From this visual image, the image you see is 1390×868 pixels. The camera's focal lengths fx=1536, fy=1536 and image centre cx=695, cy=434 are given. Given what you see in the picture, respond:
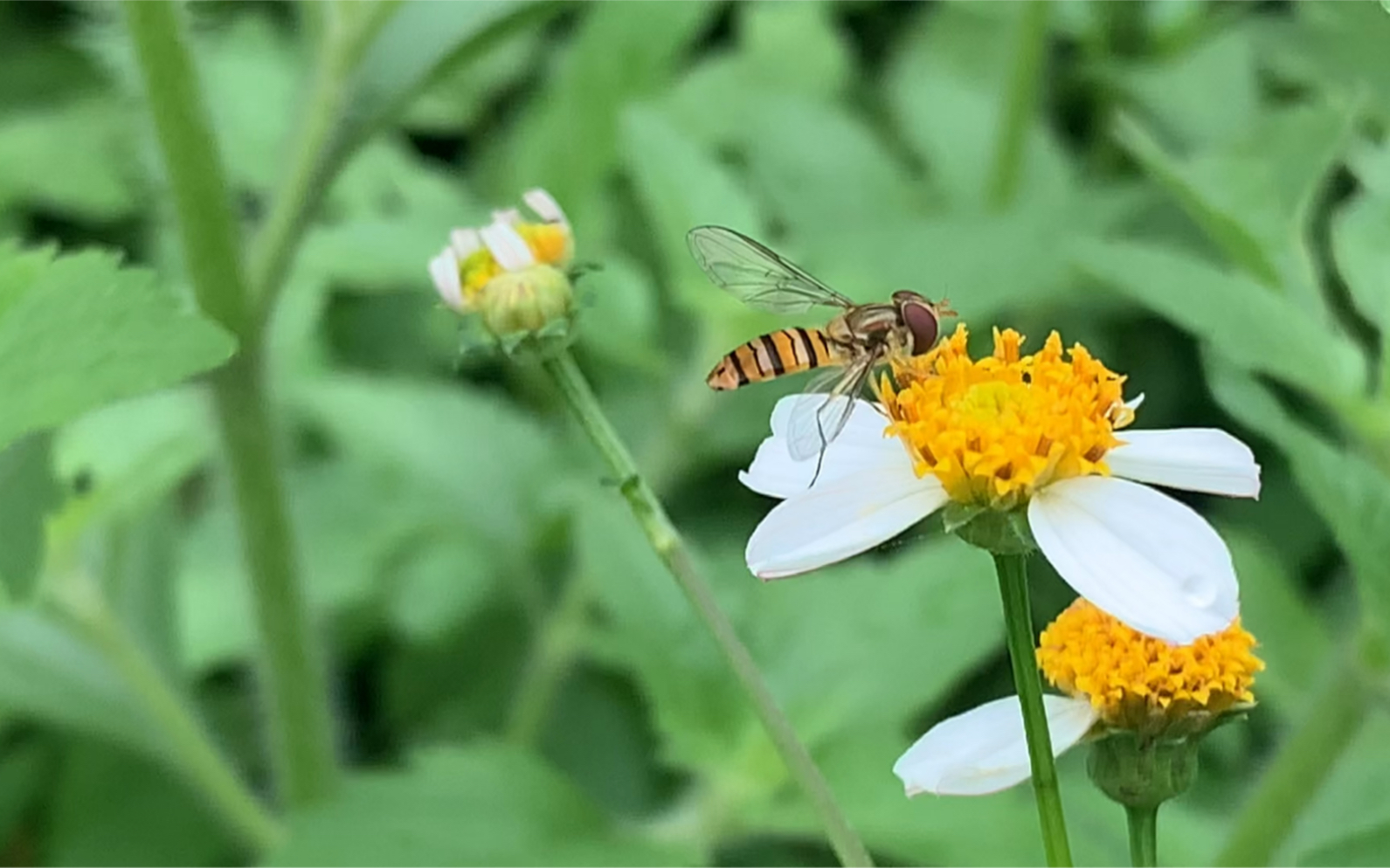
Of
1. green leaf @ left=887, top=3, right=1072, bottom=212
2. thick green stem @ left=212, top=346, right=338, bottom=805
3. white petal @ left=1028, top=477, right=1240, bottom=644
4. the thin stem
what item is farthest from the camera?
green leaf @ left=887, top=3, right=1072, bottom=212

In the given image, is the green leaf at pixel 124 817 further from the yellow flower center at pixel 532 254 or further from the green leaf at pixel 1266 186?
the green leaf at pixel 1266 186

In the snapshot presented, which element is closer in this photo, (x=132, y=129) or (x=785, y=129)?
(x=785, y=129)

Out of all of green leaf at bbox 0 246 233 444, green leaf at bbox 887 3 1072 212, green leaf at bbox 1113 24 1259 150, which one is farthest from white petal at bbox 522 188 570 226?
green leaf at bbox 1113 24 1259 150

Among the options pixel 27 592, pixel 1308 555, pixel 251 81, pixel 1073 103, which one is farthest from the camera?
pixel 1073 103

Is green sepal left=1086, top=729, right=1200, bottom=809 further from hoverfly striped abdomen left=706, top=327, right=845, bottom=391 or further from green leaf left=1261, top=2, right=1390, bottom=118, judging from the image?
green leaf left=1261, top=2, right=1390, bottom=118

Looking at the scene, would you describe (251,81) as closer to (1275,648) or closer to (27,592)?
(27,592)

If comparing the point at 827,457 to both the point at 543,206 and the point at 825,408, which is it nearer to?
the point at 825,408

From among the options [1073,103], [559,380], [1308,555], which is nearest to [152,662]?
[559,380]

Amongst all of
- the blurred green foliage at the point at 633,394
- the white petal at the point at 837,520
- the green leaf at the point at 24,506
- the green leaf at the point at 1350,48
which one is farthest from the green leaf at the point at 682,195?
the white petal at the point at 837,520

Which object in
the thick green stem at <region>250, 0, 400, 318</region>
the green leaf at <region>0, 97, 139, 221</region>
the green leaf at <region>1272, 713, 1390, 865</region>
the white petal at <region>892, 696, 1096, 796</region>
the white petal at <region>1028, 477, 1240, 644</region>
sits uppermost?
the green leaf at <region>0, 97, 139, 221</region>
